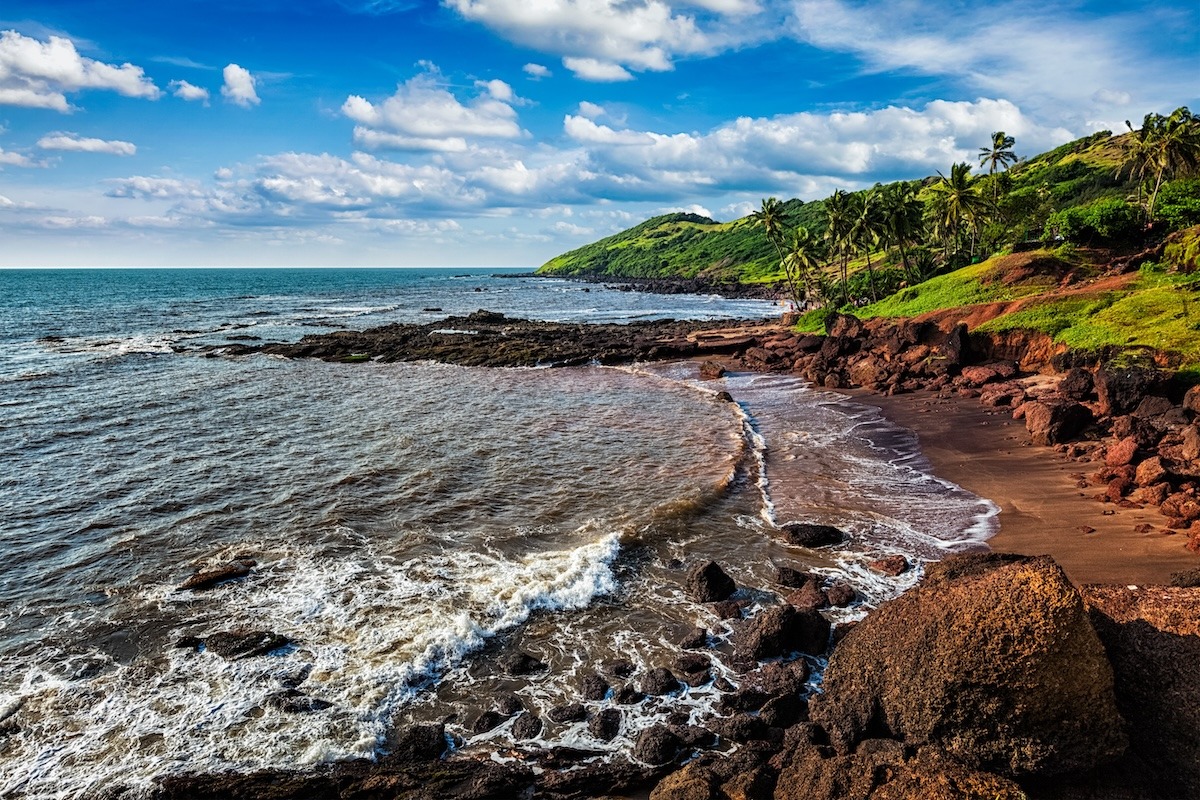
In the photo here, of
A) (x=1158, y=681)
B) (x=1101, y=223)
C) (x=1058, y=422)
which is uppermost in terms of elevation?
(x=1101, y=223)

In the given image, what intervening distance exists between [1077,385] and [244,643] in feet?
112

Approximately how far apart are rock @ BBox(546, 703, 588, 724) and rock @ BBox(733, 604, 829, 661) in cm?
380

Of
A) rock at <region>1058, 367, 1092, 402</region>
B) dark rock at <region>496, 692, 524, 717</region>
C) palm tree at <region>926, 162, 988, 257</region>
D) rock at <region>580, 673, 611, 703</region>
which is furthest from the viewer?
palm tree at <region>926, 162, 988, 257</region>

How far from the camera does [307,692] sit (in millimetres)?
12555

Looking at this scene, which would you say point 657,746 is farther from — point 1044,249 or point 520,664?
point 1044,249

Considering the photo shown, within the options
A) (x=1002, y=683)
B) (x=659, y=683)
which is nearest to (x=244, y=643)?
(x=659, y=683)

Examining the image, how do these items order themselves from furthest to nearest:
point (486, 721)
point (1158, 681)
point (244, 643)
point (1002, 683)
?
point (244, 643) < point (486, 721) < point (1158, 681) < point (1002, 683)

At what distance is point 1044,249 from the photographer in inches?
1964

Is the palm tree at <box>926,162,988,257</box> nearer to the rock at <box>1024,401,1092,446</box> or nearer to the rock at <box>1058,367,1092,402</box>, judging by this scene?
the rock at <box>1058,367,1092,402</box>

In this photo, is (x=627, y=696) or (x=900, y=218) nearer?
(x=627, y=696)

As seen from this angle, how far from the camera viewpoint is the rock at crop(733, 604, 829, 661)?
44.4ft

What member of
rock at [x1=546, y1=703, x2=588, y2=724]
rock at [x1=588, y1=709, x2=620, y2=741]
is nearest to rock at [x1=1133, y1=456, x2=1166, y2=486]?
rock at [x1=588, y1=709, x2=620, y2=741]

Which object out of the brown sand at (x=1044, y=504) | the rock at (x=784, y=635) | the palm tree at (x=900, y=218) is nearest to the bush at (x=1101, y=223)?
the palm tree at (x=900, y=218)

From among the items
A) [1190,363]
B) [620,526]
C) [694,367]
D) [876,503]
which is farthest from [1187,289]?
[620,526]
